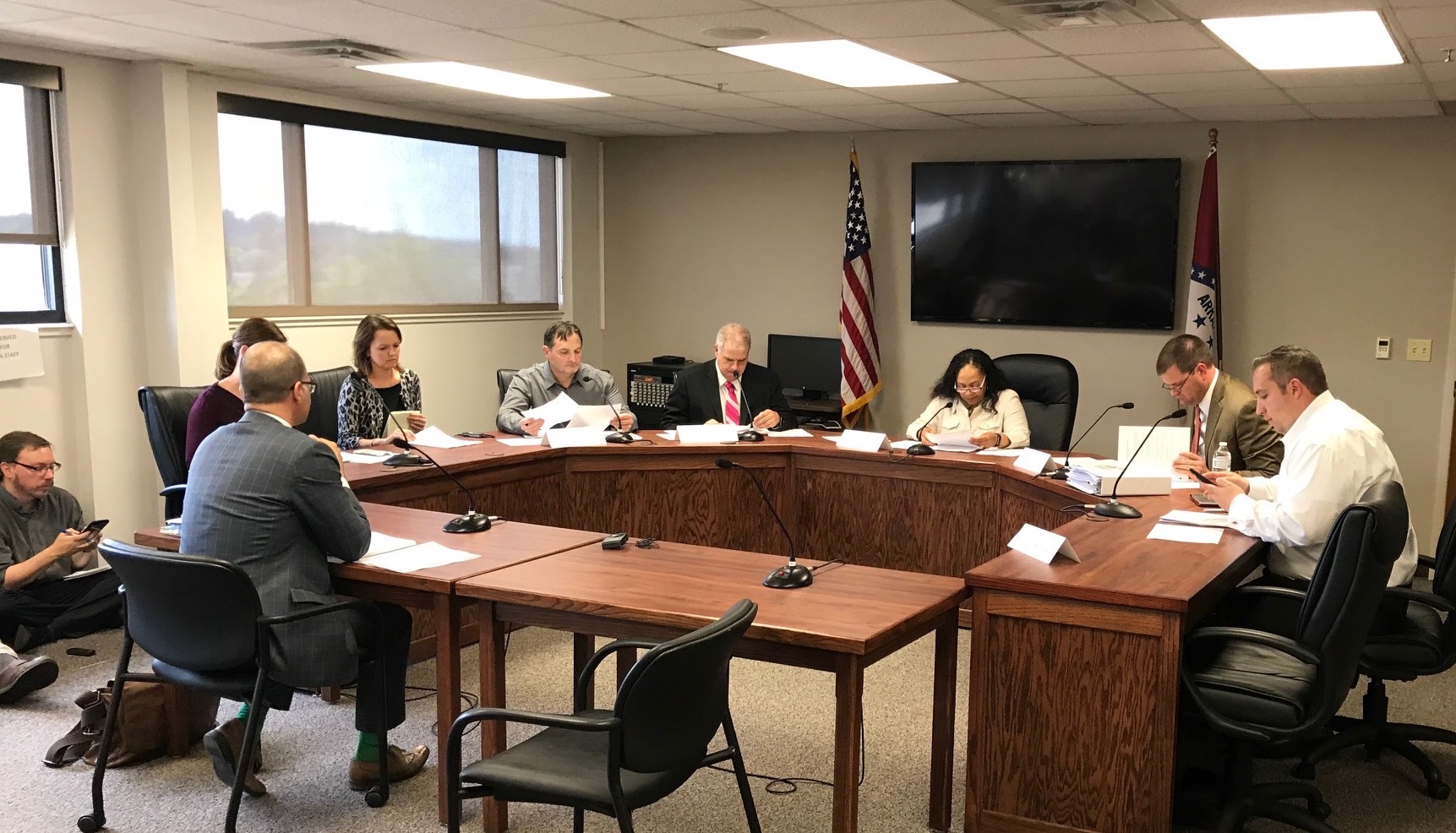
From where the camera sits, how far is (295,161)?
6.12m

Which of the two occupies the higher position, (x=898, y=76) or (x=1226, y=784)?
(x=898, y=76)

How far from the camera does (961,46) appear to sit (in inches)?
172

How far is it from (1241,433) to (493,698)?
2.77 m

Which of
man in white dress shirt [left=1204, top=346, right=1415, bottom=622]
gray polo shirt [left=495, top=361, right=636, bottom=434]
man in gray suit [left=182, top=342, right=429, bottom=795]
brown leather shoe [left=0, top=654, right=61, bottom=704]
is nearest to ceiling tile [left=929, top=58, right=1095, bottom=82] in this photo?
man in white dress shirt [left=1204, top=346, right=1415, bottom=622]

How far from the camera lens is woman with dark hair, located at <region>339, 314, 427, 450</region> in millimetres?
4957

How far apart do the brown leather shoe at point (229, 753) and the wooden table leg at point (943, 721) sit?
1.71 metres

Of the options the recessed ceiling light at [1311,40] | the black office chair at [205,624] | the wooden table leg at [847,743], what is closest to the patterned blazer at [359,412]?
the black office chair at [205,624]

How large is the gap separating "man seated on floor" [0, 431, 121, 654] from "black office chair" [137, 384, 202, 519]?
36 cm

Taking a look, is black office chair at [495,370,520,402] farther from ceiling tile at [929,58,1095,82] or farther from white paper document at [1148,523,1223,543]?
white paper document at [1148,523,1223,543]

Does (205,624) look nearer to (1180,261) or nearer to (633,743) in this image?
(633,743)

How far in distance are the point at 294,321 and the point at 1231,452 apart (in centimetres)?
434

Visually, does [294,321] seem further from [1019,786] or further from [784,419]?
[1019,786]

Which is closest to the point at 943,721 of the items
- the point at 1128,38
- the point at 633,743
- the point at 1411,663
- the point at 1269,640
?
the point at 1269,640

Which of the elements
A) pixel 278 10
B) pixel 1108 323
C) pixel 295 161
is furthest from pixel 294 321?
pixel 1108 323
